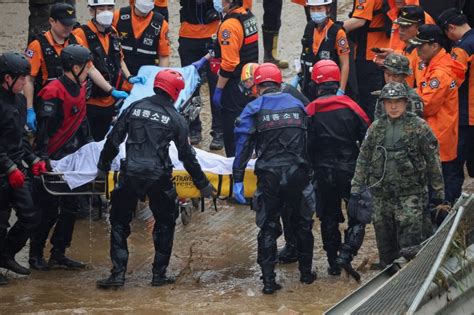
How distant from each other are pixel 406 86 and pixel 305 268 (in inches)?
69.6

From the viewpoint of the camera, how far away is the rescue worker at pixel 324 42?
11.6 meters

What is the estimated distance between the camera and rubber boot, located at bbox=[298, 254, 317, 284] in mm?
9680

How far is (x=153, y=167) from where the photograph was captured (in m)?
9.51

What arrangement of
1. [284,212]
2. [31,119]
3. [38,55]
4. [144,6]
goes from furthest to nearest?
[144,6] < [38,55] < [31,119] < [284,212]

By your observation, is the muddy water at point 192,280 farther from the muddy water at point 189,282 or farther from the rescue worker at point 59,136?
the rescue worker at point 59,136

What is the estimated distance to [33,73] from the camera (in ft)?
36.4

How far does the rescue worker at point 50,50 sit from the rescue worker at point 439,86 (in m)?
3.09

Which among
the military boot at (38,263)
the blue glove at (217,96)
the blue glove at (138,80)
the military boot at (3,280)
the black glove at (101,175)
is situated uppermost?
the blue glove at (138,80)

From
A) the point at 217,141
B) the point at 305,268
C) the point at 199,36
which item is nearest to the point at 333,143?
the point at 305,268

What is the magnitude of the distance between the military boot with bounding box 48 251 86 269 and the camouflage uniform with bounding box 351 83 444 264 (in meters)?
2.79

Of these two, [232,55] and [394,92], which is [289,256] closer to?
[394,92]

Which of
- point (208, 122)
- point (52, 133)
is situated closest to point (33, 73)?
point (52, 133)

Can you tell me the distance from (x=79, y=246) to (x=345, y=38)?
342cm

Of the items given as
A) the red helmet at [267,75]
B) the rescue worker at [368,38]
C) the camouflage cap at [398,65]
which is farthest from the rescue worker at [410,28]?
the red helmet at [267,75]
